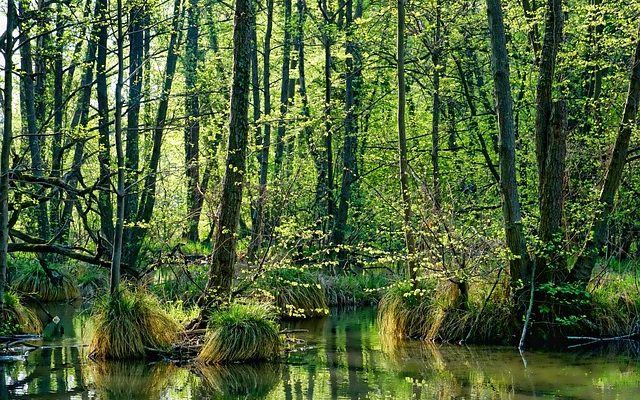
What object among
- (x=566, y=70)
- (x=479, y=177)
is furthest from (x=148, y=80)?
(x=566, y=70)

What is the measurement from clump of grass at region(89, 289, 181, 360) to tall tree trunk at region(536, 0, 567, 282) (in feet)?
19.2

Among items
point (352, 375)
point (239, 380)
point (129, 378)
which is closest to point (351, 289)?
point (352, 375)

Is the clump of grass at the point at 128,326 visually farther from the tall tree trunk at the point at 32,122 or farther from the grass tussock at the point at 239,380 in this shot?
the tall tree trunk at the point at 32,122

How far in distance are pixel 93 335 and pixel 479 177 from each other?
10.5 metres

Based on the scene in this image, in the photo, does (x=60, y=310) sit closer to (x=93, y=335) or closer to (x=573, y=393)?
(x=93, y=335)

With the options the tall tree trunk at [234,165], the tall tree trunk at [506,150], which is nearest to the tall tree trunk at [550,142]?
the tall tree trunk at [506,150]

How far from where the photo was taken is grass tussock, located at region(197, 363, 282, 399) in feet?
30.8

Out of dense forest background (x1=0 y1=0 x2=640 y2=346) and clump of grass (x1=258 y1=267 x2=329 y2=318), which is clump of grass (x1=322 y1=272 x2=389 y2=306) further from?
clump of grass (x1=258 y1=267 x2=329 y2=318)

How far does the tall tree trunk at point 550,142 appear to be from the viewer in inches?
507

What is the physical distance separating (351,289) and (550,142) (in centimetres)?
817

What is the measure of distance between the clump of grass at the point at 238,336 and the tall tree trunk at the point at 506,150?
4016mm

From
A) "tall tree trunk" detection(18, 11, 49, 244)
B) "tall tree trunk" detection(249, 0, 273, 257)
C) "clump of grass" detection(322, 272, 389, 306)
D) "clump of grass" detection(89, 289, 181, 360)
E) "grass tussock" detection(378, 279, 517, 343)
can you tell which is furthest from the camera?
"clump of grass" detection(322, 272, 389, 306)

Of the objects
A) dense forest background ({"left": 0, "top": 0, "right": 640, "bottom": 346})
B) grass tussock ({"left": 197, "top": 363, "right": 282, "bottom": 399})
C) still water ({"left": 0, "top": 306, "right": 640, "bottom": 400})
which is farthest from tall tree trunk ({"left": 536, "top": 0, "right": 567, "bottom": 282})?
grass tussock ({"left": 197, "top": 363, "right": 282, "bottom": 399})

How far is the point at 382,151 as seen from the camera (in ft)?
68.2
